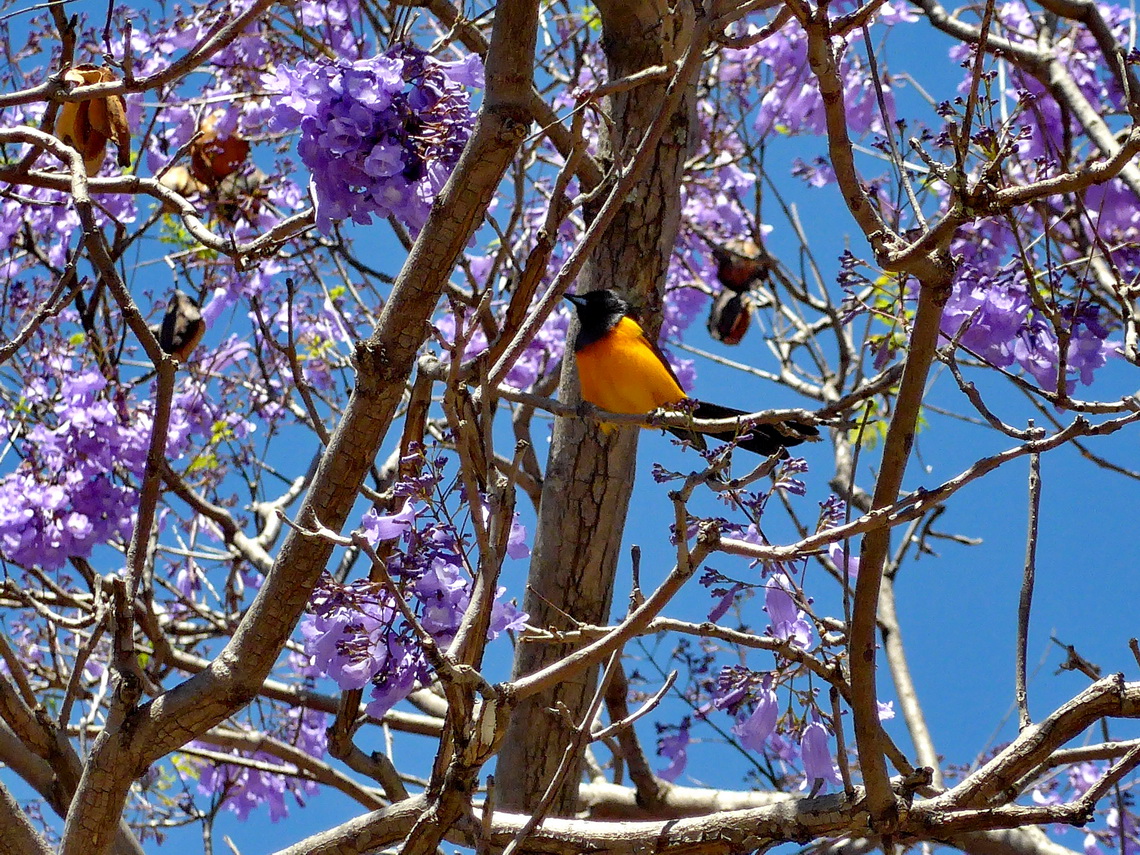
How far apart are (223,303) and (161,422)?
2830 mm

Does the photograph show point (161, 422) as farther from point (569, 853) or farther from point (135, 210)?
point (135, 210)

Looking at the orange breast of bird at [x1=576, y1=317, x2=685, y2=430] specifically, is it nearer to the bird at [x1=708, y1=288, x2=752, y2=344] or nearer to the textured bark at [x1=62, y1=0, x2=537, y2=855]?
the textured bark at [x1=62, y1=0, x2=537, y2=855]

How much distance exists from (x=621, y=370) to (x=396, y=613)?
1.55m

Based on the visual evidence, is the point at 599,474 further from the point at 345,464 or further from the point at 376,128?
the point at 376,128

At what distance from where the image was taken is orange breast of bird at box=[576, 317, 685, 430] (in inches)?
123

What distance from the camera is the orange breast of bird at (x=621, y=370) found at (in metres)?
3.12

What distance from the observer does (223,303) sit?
465 centimetres

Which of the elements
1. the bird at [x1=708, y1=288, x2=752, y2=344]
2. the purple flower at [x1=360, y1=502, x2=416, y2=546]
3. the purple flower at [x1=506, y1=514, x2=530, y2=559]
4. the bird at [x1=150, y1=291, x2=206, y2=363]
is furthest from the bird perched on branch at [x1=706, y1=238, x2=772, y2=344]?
the purple flower at [x1=360, y1=502, x2=416, y2=546]

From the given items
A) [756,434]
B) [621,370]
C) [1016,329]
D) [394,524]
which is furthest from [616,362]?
[394,524]

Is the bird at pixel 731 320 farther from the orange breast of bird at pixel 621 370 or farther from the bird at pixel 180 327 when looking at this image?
the bird at pixel 180 327

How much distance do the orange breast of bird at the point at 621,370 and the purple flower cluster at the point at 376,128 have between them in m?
1.12

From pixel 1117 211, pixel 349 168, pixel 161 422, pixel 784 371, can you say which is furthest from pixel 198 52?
pixel 784 371

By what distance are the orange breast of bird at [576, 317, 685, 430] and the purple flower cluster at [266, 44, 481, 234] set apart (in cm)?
112

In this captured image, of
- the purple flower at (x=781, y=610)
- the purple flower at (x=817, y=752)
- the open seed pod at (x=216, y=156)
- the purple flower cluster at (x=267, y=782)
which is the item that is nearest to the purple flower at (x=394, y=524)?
the purple flower at (x=781, y=610)
